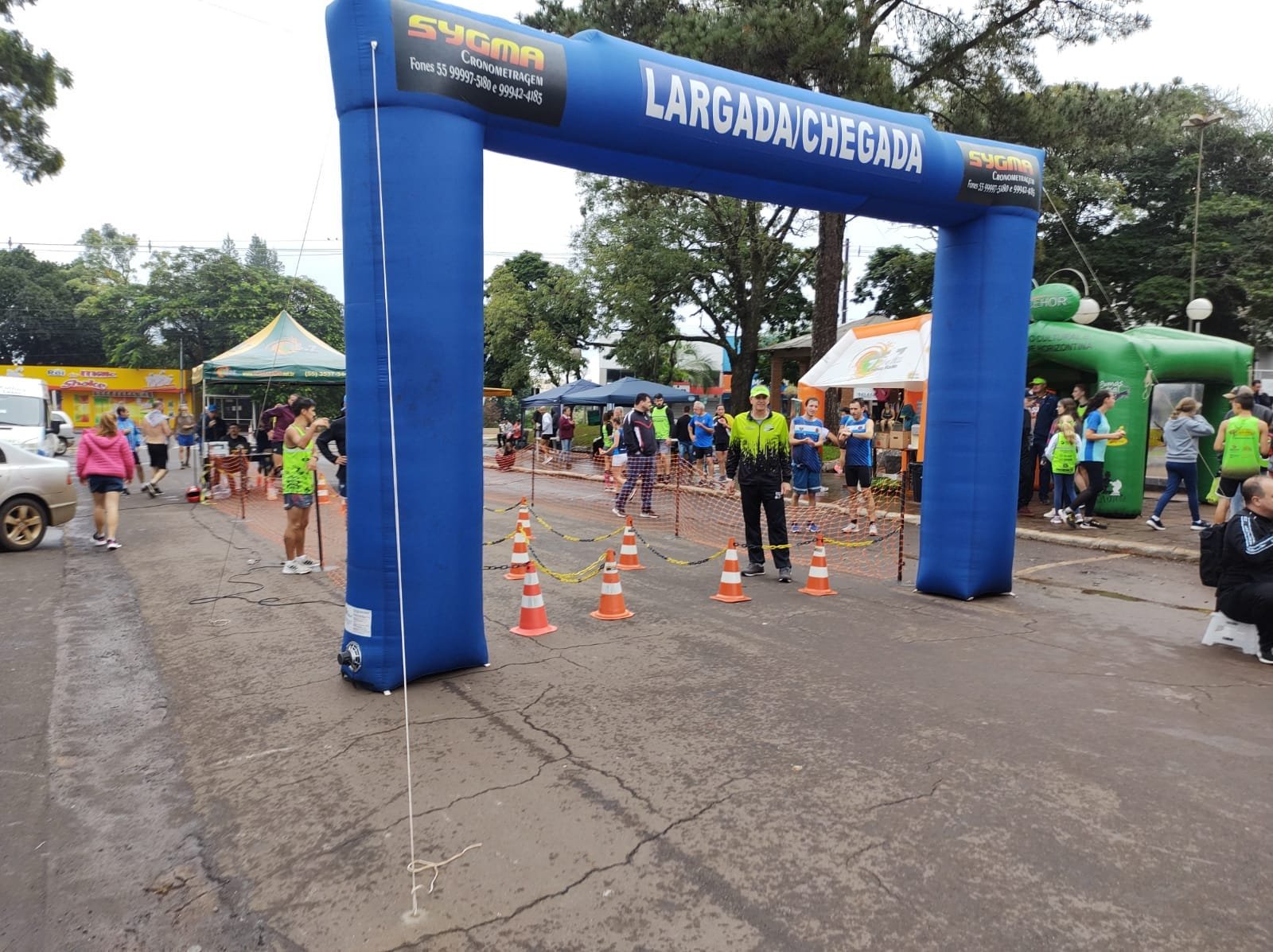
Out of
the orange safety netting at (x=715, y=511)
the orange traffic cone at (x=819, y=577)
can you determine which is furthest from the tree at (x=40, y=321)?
the orange traffic cone at (x=819, y=577)

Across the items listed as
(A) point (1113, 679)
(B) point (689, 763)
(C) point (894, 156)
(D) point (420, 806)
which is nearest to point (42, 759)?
(D) point (420, 806)

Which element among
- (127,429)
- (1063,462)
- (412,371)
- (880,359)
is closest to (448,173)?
(412,371)

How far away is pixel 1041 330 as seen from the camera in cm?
1294

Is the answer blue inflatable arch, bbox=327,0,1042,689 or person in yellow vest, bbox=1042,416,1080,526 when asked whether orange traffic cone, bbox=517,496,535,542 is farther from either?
person in yellow vest, bbox=1042,416,1080,526

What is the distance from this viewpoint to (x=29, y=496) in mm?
9391

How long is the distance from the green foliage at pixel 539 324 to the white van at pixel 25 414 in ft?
56.8

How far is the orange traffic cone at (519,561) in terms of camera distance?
7.87 meters

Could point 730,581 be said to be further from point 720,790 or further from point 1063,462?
point 1063,462

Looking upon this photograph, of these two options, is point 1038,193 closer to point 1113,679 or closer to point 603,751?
point 1113,679

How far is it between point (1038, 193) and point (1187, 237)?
25.5 metres

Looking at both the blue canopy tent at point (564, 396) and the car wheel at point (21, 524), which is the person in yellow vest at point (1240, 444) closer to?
the car wheel at point (21, 524)

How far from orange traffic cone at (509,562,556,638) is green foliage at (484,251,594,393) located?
2492cm

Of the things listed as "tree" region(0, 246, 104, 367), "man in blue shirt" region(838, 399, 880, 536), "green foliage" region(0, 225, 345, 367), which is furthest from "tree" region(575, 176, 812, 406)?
"tree" region(0, 246, 104, 367)

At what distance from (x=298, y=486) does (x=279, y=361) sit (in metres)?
10.3
